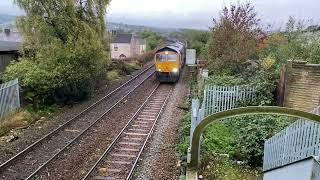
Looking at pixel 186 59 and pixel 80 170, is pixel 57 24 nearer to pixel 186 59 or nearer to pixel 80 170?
pixel 80 170

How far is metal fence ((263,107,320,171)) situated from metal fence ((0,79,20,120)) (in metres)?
11.7

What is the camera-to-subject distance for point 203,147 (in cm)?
1303

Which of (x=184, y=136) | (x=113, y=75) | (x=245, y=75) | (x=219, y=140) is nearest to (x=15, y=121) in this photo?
(x=184, y=136)

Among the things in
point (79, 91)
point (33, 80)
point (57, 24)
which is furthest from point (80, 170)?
point (57, 24)

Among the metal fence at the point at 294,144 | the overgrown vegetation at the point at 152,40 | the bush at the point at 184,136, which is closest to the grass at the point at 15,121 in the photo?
the bush at the point at 184,136

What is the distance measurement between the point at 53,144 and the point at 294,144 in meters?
8.58

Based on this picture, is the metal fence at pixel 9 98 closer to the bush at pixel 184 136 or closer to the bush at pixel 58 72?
the bush at pixel 58 72

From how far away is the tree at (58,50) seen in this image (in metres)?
19.6

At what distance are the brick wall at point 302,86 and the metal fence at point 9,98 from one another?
12.2 m

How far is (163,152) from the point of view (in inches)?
539

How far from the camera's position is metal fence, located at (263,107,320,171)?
29.5 ft

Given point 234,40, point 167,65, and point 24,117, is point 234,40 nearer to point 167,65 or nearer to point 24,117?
point 167,65

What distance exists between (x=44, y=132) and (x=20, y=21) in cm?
862

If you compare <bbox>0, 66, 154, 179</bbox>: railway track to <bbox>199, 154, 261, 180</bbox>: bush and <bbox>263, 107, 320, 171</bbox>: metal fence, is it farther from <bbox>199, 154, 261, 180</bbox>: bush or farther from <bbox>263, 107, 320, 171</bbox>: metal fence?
<bbox>263, 107, 320, 171</bbox>: metal fence
